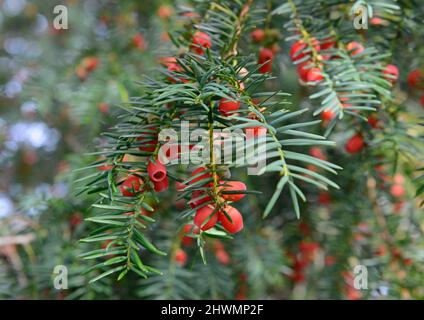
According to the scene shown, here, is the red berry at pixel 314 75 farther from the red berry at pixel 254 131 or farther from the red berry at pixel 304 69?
the red berry at pixel 254 131

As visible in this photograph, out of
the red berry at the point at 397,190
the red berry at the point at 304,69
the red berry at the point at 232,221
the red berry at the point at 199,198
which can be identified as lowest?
the red berry at the point at 232,221

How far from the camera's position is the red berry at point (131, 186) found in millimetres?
419

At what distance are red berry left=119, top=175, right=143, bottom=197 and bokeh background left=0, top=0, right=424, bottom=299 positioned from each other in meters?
0.25

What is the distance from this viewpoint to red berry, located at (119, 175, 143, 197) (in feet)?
1.38

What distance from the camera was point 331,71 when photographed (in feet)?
1.75

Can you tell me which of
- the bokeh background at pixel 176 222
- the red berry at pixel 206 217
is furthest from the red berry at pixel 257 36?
the red berry at pixel 206 217

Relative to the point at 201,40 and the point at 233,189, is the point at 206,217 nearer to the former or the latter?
the point at 233,189

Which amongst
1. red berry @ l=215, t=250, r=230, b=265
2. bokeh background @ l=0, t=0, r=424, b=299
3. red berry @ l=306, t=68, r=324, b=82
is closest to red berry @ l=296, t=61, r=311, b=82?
red berry @ l=306, t=68, r=324, b=82

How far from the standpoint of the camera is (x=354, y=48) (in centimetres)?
57

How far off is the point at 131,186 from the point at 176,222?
0.40 m

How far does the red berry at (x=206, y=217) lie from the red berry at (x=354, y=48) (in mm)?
321

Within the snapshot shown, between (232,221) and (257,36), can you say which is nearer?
(232,221)

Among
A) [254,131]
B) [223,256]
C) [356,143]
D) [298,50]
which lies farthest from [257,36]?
[223,256]

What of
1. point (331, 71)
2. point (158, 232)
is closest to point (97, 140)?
point (158, 232)
